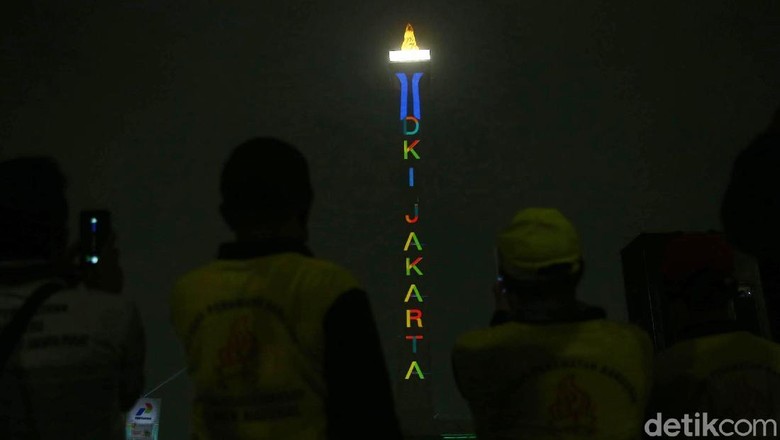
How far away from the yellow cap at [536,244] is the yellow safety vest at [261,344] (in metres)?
0.52

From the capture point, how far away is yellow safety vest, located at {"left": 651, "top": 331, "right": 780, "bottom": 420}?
5.70 feet

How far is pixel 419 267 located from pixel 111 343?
8365 mm

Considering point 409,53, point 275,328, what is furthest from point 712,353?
point 409,53

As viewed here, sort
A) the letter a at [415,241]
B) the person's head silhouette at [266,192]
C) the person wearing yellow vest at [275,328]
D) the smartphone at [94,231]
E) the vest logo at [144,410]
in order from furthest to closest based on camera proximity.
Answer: the letter a at [415,241]
the vest logo at [144,410]
the smartphone at [94,231]
the person's head silhouette at [266,192]
the person wearing yellow vest at [275,328]

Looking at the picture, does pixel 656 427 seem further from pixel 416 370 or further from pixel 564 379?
pixel 416 370

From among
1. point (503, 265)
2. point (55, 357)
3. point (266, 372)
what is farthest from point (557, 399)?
point (55, 357)

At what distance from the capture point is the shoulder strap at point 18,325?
1507mm

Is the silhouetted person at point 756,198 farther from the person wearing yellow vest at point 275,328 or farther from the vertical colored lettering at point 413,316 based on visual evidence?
the vertical colored lettering at point 413,316

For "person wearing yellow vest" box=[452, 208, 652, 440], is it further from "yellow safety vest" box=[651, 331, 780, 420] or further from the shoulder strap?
the shoulder strap

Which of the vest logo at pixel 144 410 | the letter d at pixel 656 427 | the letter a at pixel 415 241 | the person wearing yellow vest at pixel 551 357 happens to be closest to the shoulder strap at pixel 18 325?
the person wearing yellow vest at pixel 551 357

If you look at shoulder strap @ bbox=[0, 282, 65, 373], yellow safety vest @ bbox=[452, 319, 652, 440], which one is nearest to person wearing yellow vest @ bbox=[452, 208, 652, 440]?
yellow safety vest @ bbox=[452, 319, 652, 440]

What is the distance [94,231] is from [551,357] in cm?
160

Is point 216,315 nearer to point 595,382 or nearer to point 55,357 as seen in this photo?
point 55,357

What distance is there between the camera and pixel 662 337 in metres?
4.71
